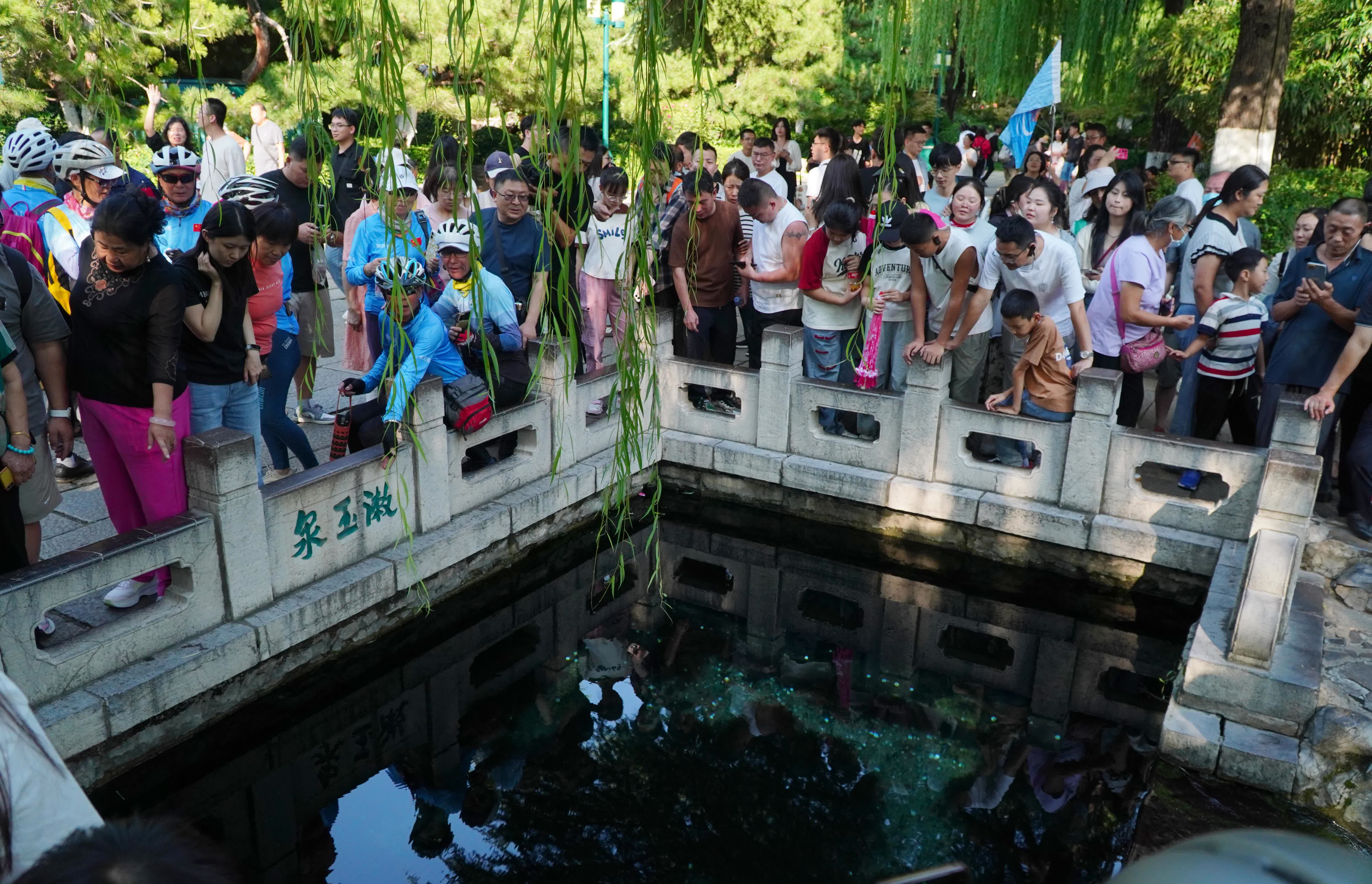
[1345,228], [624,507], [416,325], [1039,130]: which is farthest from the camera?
[1039,130]

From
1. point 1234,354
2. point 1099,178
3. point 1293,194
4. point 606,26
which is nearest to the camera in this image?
point 606,26

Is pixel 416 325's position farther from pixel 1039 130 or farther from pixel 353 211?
pixel 1039 130

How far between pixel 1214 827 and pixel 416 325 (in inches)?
159

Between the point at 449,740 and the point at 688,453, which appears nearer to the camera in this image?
the point at 449,740

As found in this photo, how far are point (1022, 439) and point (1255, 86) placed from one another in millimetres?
6062

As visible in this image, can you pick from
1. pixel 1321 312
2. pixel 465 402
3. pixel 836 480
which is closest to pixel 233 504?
pixel 465 402

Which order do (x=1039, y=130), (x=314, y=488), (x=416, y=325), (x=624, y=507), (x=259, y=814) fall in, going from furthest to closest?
1. (x=1039, y=130)
2. (x=416, y=325)
3. (x=314, y=488)
4. (x=259, y=814)
5. (x=624, y=507)

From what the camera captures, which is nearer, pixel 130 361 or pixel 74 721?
pixel 74 721

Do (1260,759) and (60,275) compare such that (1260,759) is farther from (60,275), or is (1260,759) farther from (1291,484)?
(60,275)

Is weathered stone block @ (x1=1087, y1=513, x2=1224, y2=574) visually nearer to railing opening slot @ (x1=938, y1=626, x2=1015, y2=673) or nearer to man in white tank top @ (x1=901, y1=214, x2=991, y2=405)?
railing opening slot @ (x1=938, y1=626, x2=1015, y2=673)

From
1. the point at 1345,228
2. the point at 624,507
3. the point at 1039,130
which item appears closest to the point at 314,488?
the point at 624,507

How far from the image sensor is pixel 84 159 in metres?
5.20

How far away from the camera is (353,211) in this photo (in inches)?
286

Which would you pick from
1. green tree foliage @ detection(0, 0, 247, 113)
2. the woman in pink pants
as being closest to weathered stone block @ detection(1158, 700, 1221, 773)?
the woman in pink pants
